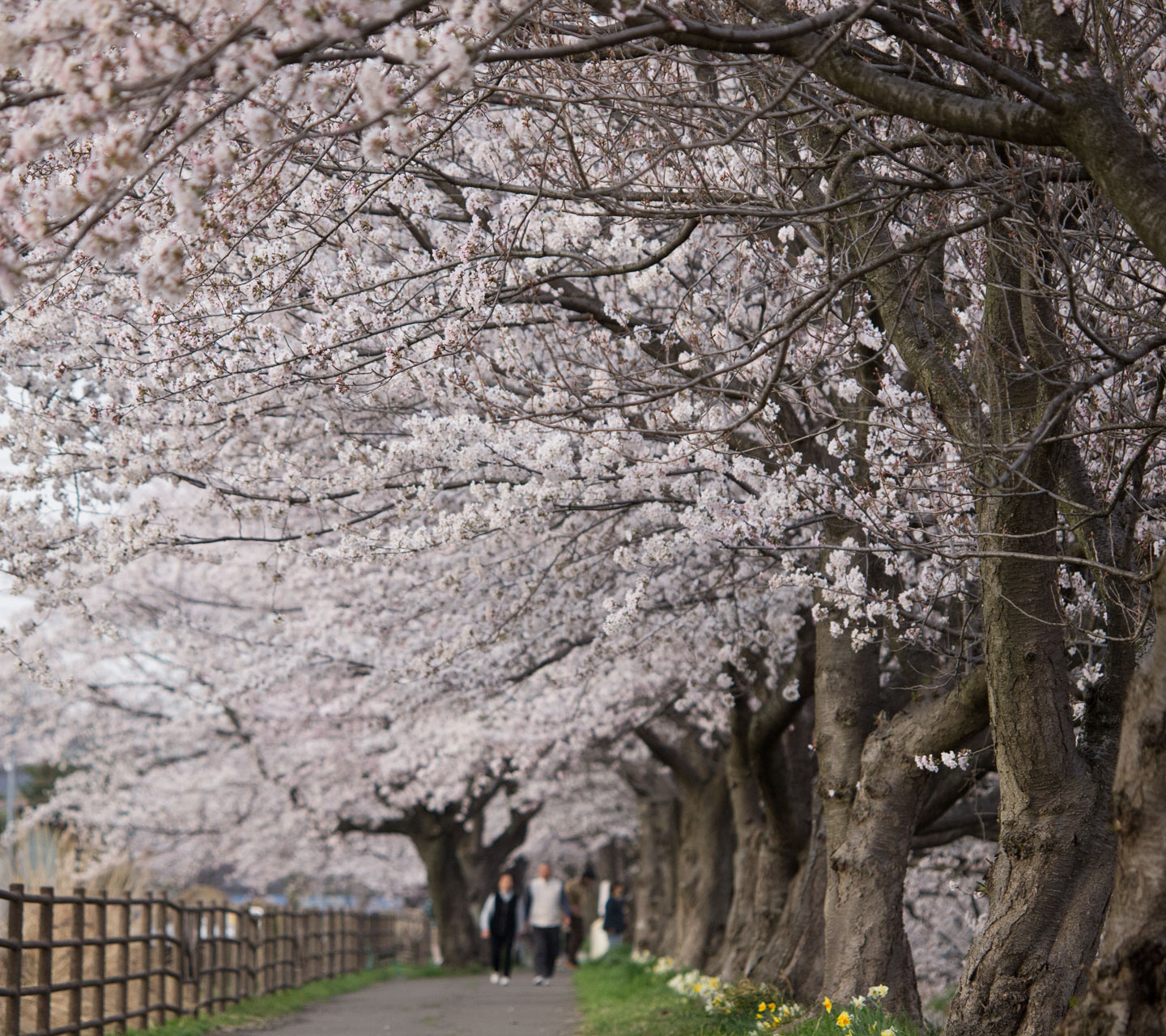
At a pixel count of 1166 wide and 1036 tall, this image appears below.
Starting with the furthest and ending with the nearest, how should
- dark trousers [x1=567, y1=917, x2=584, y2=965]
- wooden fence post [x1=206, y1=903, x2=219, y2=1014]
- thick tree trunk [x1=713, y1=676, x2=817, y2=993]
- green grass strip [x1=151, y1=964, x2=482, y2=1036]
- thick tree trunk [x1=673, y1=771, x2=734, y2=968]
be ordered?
dark trousers [x1=567, y1=917, x2=584, y2=965]
thick tree trunk [x1=673, y1=771, x2=734, y2=968]
wooden fence post [x1=206, y1=903, x2=219, y2=1014]
thick tree trunk [x1=713, y1=676, x2=817, y2=993]
green grass strip [x1=151, y1=964, x2=482, y2=1036]

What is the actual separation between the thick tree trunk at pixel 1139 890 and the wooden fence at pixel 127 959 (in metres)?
6.54

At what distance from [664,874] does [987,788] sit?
46.4 ft

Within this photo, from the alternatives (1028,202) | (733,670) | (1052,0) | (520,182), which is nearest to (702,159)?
(520,182)

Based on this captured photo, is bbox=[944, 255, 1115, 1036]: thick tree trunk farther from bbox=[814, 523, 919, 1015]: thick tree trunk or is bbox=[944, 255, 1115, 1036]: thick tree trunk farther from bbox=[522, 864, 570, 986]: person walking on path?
bbox=[522, 864, 570, 986]: person walking on path

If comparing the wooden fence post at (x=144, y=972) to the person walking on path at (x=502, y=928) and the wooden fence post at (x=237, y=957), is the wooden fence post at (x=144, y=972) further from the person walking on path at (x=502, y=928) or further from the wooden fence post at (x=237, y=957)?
the person walking on path at (x=502, y=928)

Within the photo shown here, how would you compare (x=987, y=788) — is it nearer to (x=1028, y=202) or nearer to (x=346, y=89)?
(x=1028, y=202)

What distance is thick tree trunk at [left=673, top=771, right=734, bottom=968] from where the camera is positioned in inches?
703

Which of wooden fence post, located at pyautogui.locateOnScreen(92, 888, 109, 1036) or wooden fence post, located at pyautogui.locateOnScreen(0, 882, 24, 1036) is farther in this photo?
wooden fence post, located at pyautogui.locateOnScreen(92, 888, 109, 1036)

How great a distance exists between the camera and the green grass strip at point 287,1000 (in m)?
11.9

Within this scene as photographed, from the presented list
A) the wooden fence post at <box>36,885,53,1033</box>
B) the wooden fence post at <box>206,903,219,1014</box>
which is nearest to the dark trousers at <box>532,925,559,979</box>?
the wooden fence post at <box>206,903,219,1014</box>

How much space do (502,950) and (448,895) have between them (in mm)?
6752

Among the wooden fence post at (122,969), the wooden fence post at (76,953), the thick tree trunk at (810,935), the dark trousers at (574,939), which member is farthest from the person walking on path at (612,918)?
the wooden fence post at (76,953)

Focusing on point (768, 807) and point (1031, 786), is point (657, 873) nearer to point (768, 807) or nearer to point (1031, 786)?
point (768, 807)

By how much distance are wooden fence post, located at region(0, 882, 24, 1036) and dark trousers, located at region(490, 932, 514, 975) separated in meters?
11.9
